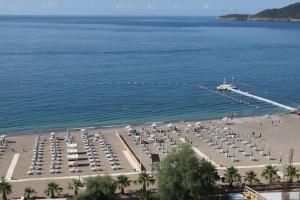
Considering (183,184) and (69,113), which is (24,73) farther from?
(183,184)

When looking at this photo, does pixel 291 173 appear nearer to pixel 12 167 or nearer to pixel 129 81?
pixel 12 167

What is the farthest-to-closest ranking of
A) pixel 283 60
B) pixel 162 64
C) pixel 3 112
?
pixel 283 60 < pixel 162 64 < pixel 3 112

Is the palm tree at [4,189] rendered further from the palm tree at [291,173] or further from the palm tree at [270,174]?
the palm tree at [291,173]

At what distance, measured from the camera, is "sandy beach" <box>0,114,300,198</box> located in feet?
133

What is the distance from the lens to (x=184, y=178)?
3019 centimetres

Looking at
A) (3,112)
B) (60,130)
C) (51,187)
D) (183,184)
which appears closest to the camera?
(183,184)

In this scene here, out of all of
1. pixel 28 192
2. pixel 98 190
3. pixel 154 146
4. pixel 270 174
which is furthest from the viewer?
pixel 154 146

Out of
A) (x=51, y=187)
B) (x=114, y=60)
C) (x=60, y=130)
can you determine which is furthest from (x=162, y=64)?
(x=51, y=187)

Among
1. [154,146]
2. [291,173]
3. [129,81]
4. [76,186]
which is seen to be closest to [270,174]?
[291,173]

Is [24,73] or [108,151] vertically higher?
[24,73]

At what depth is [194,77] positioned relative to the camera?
93.4 metres

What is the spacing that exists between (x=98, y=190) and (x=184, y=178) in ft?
15.8

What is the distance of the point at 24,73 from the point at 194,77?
29629 mm

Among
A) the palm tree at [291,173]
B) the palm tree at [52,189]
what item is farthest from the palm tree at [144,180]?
the palm tree at [291,173]
